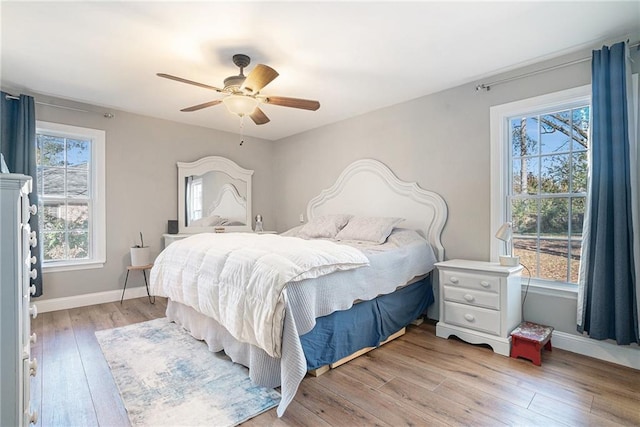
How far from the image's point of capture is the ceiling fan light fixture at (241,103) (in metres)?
2.58

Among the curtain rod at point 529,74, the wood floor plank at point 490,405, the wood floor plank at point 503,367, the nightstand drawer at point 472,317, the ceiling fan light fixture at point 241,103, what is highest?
the curtain rod at point 529,74

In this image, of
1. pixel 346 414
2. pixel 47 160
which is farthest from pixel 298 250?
pixel 47 160

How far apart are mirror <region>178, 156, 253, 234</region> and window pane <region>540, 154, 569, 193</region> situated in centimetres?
414

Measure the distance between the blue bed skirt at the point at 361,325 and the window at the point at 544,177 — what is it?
96 cm

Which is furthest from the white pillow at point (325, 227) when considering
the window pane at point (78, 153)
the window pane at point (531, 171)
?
the window pane at point (78, 153)

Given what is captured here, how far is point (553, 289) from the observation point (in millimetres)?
2660

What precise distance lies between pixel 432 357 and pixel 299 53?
8.91 feet

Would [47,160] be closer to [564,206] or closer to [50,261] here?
[50,261]

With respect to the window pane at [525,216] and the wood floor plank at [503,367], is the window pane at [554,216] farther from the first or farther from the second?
the wood floor plank at [503,367]

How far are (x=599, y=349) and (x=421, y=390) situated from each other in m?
1.60

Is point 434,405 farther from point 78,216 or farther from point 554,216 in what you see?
point 78,216

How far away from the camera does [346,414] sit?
1.75m

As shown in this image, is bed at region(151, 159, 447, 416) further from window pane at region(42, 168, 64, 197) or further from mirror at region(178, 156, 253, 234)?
window pane at region(42, 168, 64, 197)

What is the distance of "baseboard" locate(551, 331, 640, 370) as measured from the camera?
2273 millimetres
